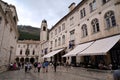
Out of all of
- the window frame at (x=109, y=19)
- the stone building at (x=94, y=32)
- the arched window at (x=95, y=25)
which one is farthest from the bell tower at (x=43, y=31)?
the window frame at (x=109, y=19)

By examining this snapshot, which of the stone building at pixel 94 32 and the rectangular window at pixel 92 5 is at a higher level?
the rectangular window at pixel 92 5

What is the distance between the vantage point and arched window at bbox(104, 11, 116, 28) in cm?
1198

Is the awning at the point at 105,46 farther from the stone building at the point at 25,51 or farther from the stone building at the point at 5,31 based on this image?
the stone building at the point at 25,51

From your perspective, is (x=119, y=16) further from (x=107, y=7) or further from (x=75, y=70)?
(x=75, y=70)

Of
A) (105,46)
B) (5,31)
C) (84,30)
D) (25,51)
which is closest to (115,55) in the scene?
(105,46)

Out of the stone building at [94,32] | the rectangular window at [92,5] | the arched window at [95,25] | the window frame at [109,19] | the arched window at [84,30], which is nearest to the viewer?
the stone building at [94,32]

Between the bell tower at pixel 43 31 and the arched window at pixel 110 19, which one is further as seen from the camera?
the bell tower at pixel 43 31

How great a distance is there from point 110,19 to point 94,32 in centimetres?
286

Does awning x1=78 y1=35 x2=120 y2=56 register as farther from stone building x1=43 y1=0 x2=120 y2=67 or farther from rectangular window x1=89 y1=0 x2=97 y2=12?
rectangular window x1=89 y1=0 x2=97 y2=12

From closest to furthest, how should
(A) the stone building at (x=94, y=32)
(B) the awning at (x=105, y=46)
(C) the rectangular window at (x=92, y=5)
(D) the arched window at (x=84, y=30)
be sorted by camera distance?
(B) the awning at (x=105, y=46) < (A) the stone building at (x=94, y=32) < (C) the rectangular window at (x=92, y=5) < (D) the arched window at (x=84, y=30)

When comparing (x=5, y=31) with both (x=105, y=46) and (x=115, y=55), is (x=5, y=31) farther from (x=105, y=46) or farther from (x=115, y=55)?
(x=115, y=55)

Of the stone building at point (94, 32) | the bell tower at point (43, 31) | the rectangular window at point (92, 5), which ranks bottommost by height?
the stone building at point (94, 32)

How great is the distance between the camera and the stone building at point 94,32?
11.3 metres

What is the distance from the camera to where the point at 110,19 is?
12.3 m
